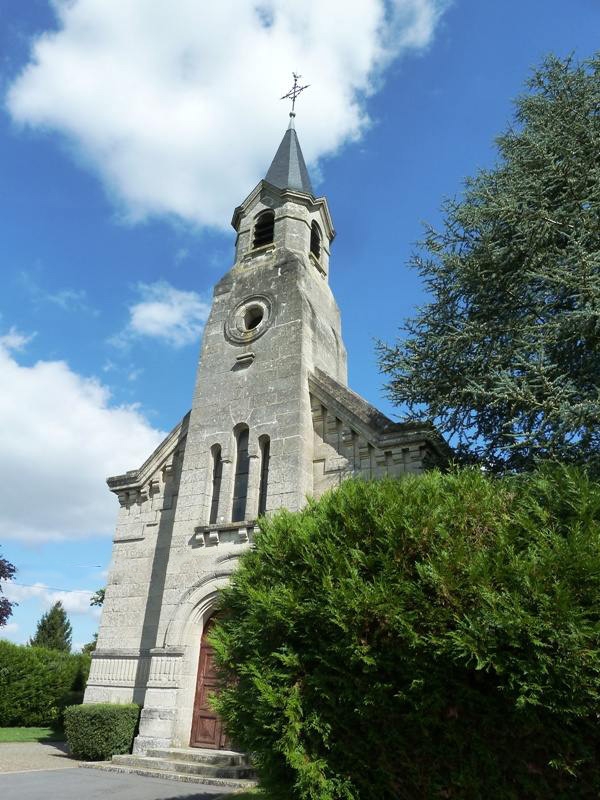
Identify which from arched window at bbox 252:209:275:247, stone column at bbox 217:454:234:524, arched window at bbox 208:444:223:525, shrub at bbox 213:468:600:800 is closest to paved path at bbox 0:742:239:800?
shrub at bbox 213:468:600:800

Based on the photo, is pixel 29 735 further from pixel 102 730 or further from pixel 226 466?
pixel 226 466

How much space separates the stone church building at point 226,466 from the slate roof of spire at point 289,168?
1792 millimetres

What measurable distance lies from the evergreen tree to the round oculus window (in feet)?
134

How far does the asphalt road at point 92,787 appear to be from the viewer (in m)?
9.38

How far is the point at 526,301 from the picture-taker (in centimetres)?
1171

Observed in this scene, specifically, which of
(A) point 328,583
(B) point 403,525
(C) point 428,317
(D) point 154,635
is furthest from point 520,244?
(D) point 154,635

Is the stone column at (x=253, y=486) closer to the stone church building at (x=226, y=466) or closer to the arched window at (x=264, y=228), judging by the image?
the stone church building at (x=226, y=466)

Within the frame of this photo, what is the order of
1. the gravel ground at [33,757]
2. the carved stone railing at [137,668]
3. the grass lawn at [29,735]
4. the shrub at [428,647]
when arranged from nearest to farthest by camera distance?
the shrub at [428,647]
the gravel ground at [33,757]
the carved stone railing at [137,668]
the grass lawn at [29,735]

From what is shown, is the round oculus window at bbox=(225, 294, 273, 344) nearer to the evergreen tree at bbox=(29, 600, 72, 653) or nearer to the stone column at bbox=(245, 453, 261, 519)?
the stone column at bbox=(245, 453, 261, 519)

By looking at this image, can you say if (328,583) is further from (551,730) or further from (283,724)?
(551,730)

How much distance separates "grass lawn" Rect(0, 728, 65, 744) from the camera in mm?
17078

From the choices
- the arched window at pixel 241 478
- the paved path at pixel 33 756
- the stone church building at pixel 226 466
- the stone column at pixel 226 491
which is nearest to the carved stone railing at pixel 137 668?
the stone church building at pixel 226 466

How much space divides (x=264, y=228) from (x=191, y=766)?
14.2 metres

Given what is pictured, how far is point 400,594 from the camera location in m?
5.95
